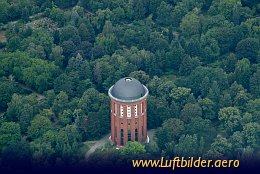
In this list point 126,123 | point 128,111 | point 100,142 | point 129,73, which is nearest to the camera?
point 128,111

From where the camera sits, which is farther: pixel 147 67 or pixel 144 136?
pixel 147 67

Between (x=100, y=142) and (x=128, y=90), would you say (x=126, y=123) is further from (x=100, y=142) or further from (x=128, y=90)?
(x=100, y=142)

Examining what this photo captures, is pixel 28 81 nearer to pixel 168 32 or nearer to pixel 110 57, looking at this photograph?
pixel 110 57

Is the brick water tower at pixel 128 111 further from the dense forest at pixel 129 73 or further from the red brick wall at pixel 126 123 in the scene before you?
the dense forest at pixel 129 73

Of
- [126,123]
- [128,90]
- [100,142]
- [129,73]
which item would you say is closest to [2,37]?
[129,73]

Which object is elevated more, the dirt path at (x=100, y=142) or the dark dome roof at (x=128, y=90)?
the dark dome roof at (x=128, y=90)

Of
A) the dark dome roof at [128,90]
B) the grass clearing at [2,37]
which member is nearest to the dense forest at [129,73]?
the grass clearing at [2,37]

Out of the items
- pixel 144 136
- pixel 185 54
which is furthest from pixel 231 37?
pixel 144 136
